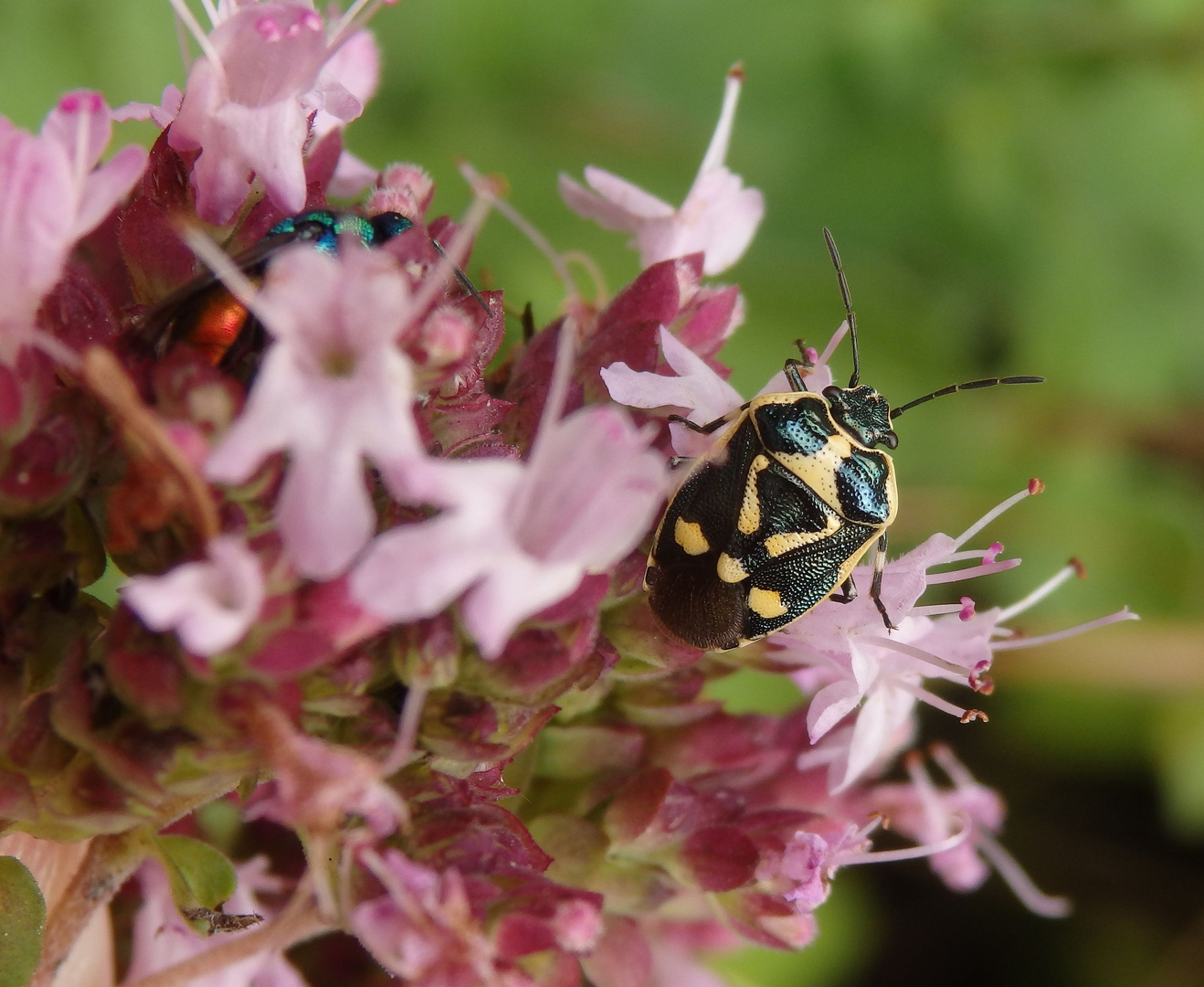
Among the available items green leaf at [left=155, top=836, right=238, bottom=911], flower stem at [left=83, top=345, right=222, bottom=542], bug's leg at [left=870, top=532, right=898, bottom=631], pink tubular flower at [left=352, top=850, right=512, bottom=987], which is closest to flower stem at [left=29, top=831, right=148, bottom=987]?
green leaf at [left=155, top=836, right=238, bottom=911]

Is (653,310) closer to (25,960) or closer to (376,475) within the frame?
(376,475)

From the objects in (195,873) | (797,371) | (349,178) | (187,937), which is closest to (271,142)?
(349,178)

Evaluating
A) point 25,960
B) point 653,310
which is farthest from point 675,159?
point 25,960

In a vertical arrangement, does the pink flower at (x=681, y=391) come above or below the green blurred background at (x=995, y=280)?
above

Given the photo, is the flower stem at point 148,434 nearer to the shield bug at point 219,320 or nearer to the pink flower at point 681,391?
the shield bug at point 219,320

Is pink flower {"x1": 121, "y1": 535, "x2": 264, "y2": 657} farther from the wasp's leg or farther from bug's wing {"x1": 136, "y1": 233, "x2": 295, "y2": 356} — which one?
the wasp's leg

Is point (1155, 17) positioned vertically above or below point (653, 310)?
below

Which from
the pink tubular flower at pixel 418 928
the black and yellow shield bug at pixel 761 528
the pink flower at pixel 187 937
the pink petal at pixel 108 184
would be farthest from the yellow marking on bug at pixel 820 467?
the pink flower at pixel 187 937
